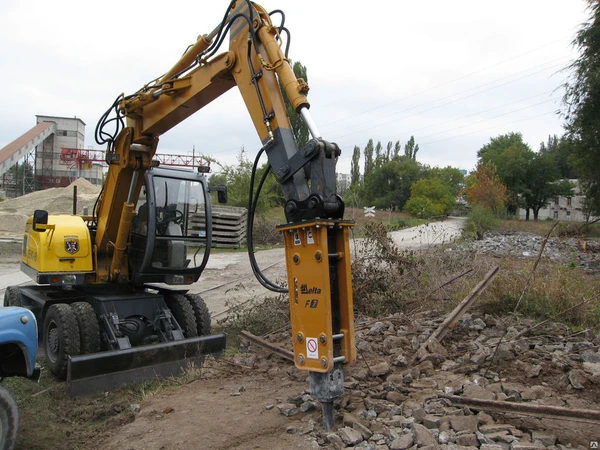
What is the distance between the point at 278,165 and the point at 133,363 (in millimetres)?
3138

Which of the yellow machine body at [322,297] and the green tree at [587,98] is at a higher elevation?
the green tree at [587,98]

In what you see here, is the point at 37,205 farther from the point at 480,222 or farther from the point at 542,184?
the point at 542,184

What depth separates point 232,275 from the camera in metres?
15.0

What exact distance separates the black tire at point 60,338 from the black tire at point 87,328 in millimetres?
47

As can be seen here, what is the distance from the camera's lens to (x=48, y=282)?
6.80 metres

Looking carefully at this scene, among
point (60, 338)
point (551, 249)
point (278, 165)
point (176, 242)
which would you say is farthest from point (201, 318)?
point (551, 249)

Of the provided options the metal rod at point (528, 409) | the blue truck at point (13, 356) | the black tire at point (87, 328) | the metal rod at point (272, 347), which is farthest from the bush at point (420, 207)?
the blue truck at point (13, 356)

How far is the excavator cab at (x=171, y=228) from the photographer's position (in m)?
6.83

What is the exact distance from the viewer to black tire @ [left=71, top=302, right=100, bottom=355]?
20.8 feet

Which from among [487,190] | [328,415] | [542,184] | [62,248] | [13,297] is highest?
[542,184]

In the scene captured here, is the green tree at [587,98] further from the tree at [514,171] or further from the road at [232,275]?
the tree at [514,171]

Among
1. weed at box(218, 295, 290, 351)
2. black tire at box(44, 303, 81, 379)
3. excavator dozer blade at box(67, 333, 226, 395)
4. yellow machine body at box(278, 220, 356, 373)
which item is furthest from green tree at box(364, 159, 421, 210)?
yellow machine body at box(278, 220, 356, 373)

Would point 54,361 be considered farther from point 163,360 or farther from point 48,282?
A: point 163,360

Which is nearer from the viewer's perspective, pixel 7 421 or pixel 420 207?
pixel 7 421
